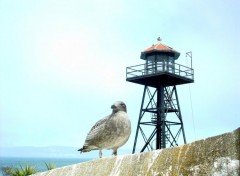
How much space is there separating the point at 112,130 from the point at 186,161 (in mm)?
2718

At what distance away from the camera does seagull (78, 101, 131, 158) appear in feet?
29.6

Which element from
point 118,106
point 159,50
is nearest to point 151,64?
point 159,50

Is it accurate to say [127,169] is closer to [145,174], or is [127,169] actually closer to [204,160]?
[145,174]

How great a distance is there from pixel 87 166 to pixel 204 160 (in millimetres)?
2976

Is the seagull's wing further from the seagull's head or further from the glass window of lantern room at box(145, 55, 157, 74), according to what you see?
the glass window of lantern room at box(145, 55, 157, 74)

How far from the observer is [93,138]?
9344mm

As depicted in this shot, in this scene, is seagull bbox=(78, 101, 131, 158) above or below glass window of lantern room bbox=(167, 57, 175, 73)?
below

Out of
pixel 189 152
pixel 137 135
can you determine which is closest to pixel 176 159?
pixel 189 152

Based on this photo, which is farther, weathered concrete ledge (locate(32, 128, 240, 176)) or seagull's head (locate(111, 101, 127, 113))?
seagull's head (locate(111, 101, 127, 113))

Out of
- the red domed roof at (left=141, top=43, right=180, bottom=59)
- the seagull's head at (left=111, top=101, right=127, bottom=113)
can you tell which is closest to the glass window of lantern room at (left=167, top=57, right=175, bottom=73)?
the red domed roof at (left=141, top=43, right=180, bottom=59)

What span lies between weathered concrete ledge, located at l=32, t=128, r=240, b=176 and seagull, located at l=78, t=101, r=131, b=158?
2.74ft

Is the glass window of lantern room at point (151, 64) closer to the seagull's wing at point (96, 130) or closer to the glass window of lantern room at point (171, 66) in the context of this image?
the glass window of lantern room at point (171, 66)

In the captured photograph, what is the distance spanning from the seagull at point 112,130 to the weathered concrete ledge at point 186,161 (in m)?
0.83

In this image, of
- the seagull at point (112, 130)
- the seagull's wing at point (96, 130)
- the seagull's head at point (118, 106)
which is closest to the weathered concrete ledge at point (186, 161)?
the seagull at point (112, 130)
